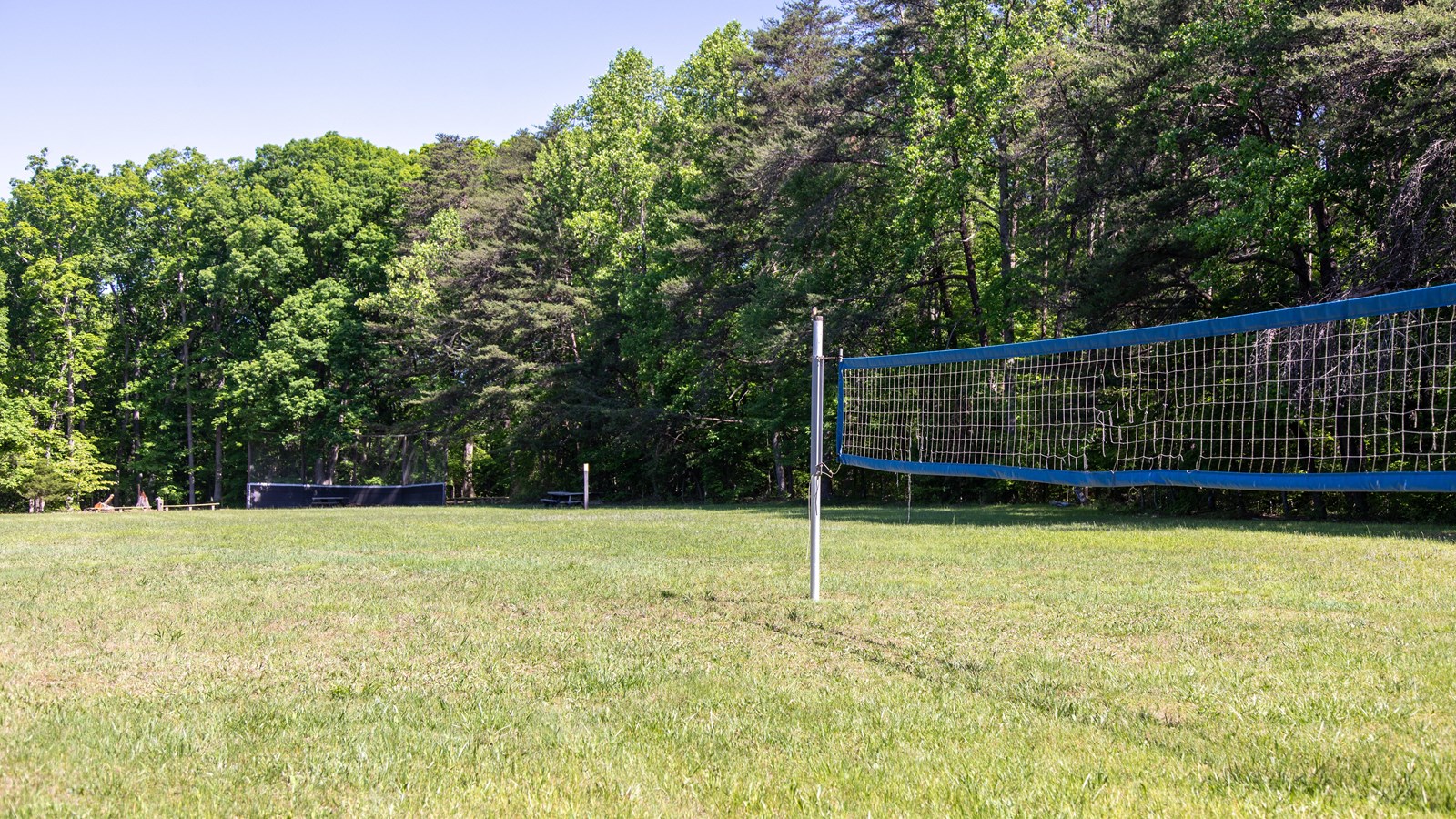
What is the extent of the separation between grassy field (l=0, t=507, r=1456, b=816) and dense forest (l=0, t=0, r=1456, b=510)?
10.9 metres

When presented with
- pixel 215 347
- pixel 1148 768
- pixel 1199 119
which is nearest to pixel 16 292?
pixel 215 347

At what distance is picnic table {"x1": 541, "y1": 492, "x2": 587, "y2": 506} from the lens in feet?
121

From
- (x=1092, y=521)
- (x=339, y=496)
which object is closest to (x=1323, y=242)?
(x=1092, y=521)

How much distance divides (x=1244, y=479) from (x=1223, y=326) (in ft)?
3.21

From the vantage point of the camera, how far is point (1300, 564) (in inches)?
433

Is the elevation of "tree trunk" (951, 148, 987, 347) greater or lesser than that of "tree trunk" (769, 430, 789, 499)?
greater

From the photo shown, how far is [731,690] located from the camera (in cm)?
545

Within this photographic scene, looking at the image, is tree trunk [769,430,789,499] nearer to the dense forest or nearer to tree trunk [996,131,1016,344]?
the dense forest

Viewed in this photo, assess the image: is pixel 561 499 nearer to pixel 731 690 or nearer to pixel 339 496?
pixel 339 496

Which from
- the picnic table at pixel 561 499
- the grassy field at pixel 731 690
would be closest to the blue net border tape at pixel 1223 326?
the grassy field at pixel 731 690

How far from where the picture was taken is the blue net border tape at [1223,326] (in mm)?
5633

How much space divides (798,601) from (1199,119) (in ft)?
54.3

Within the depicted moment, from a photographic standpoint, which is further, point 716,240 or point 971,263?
point 716,240

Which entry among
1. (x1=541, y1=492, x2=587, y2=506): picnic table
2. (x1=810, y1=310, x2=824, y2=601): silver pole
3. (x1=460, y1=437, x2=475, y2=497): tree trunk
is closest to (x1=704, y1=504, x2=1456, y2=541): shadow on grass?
(x1=810, y1=310, x2=824, y2=601): silver pole
